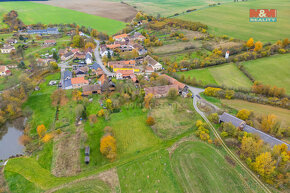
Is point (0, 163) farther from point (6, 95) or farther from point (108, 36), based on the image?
point (108, 36)

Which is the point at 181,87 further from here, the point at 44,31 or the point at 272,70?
the point at 44,31

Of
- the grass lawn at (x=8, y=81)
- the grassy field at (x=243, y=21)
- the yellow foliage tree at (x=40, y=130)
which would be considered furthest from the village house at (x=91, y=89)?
the grassy field at (x=243, y=21)

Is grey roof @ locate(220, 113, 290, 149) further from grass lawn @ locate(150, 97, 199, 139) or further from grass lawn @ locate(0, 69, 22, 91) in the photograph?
grass lawn @ locate(0, 69, 22, 91)

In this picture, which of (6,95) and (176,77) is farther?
(176,77)

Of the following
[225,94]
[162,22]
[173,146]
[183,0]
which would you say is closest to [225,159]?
[173,146]

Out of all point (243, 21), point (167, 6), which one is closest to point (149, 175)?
point (243, 21)

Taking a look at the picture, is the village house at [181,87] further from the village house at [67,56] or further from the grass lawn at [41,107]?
the village house at [67,56]
